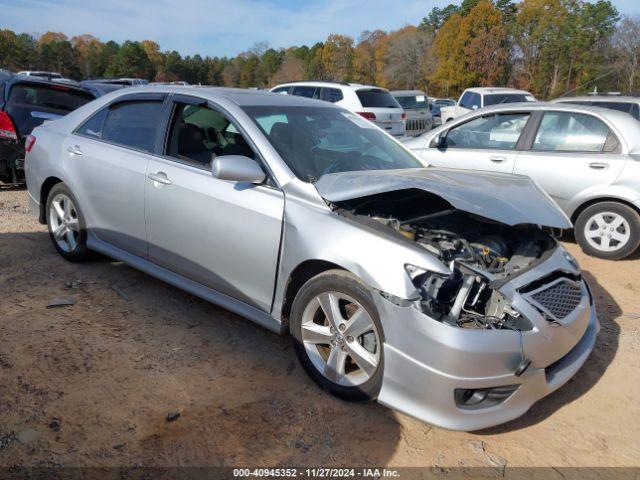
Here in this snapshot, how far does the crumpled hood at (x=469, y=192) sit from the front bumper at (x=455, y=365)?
444mm

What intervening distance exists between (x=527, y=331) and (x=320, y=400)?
119cm

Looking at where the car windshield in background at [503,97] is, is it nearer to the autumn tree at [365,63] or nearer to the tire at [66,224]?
the tire at [66,224]

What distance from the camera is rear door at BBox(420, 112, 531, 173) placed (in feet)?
20.6

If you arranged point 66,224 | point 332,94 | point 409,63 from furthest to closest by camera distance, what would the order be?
point 409,63 < point 332,94 < point 66,224

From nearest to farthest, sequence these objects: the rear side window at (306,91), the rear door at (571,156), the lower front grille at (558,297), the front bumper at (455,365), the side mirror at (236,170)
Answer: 1. the front bumper at (455,365)
2. the lower front grille at (558,297)
3. the side mirror at (236,170)
4. the rear door at (571,156)
5. the rear side window at (306,91)

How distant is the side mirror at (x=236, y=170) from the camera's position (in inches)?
125

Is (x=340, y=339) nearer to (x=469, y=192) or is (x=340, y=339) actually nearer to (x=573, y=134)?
(x=469, y=192)

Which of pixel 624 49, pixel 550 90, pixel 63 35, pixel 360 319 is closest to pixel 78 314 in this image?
pixel 360 319

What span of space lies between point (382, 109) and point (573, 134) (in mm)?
6774

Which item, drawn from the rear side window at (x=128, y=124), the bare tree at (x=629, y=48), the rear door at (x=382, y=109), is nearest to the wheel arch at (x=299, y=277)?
the rear side window at (x=128, y=124)

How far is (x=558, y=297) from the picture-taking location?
296cm

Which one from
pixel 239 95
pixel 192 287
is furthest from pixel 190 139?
pixel 192 287

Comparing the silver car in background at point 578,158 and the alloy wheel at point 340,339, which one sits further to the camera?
Answer: the silver car in background at point 578,158

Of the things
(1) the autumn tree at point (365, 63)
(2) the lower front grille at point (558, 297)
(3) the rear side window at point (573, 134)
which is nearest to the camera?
(2) the lower front grille at point (558, 297)
